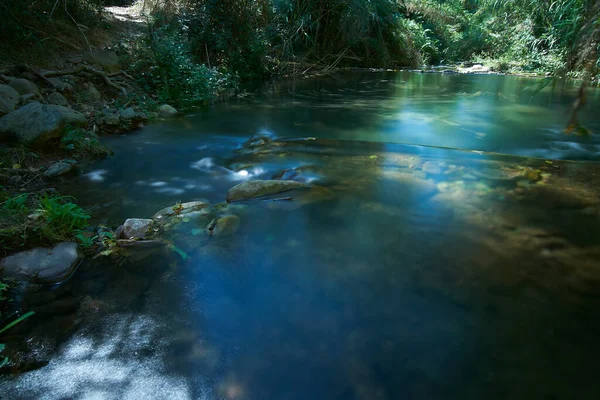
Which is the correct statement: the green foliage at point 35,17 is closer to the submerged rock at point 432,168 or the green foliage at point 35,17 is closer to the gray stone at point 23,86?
the gray stone at point 23,86

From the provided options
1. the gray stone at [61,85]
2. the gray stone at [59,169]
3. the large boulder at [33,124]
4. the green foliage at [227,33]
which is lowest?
the gray stone at [59,169]

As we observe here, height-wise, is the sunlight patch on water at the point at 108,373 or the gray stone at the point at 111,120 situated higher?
the gray stone at the point at 111,120

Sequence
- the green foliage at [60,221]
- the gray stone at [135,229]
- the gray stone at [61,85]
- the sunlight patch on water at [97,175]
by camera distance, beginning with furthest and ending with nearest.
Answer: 1. the gray stone at [61,85]
2. the sunlight patch on water at [97,175]
3. the gray stone at [135,229]
4. the green foliage at [60,221]

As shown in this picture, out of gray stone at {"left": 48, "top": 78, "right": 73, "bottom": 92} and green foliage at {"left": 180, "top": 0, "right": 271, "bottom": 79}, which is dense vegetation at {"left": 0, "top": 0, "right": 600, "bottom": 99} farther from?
gray stone at {"left": 48, "top": 78, "right": 73, "bottom": 92}

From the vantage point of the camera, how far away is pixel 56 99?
5656 mm

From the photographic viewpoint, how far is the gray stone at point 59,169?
392 cm

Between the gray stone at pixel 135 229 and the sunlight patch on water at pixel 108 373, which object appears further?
the gray stone at pixel 135 229

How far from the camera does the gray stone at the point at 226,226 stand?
3.00 m

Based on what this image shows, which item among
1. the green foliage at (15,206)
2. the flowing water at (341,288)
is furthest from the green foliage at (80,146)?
the green foliage at (15,206)

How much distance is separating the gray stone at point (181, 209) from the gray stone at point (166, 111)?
427cm

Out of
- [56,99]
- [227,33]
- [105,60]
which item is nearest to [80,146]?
[56,99]

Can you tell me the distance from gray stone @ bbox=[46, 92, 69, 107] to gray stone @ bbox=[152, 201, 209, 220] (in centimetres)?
360

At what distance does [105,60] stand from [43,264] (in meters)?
6.29

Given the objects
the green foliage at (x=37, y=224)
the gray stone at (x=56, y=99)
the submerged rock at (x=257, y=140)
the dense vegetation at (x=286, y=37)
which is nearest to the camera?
the green foliage at (x=37, y=224)
